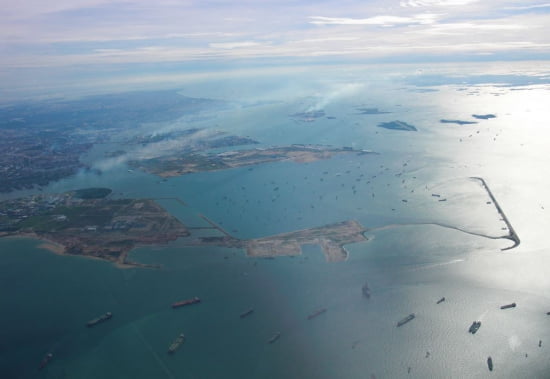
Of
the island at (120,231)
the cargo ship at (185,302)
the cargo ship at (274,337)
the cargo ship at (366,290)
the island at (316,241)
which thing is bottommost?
the cargo ship at (274,337)

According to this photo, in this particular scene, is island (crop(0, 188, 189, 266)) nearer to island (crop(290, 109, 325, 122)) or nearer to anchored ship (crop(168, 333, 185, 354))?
anchored ship (crop(168, 333, 185, 354))

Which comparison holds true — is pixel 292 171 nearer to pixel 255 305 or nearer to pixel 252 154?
pixel 252 154

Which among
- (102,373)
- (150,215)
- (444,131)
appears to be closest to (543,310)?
(102,373)

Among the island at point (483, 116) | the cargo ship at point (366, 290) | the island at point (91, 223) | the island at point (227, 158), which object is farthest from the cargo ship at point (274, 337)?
the island at point (483, 116)

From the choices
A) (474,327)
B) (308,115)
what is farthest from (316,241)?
(308,115)

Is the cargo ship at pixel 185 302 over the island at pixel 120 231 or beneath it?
beneath

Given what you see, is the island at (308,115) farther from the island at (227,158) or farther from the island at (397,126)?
the island at (227,158)

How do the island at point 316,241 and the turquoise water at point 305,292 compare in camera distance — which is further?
the island at point 316,241
